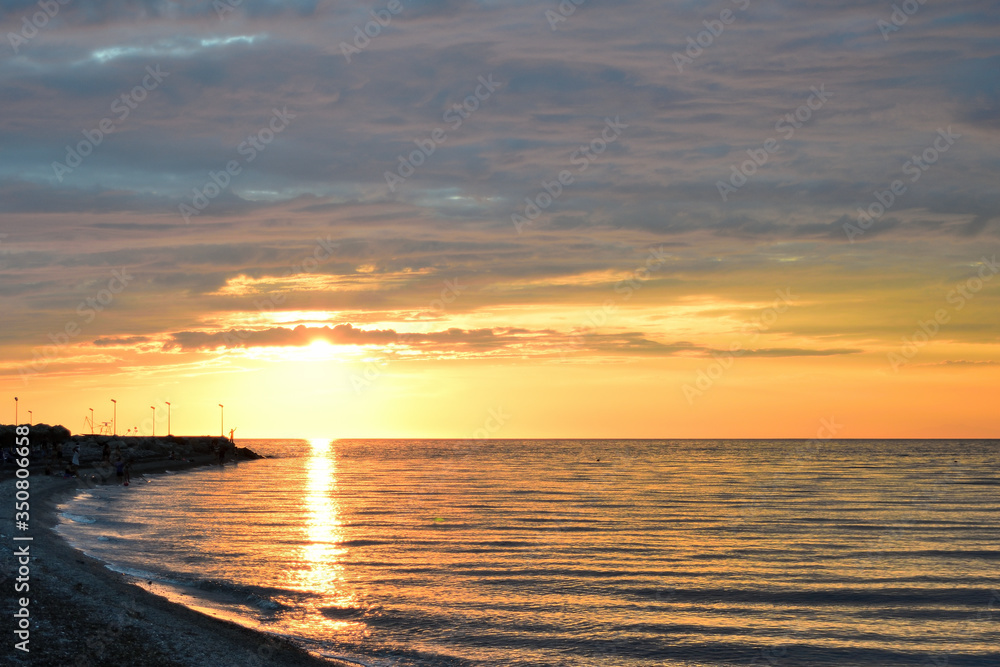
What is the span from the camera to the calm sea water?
21.7 metres

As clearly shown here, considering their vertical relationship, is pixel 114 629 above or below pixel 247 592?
above

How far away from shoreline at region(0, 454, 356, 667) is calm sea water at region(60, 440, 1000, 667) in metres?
1.81

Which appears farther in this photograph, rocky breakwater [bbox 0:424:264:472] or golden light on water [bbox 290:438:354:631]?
rocky breakwater [bbox 0:424:264:472]

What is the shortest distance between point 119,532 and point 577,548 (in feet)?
82.9

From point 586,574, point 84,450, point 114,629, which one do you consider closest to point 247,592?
point 114,629

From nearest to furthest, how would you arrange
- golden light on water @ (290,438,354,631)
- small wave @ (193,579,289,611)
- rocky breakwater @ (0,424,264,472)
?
golden light on water @ (290,438,354,631) < small wave @ (193,579,289,611) < rocky breakwater @ (0,424,264,472)

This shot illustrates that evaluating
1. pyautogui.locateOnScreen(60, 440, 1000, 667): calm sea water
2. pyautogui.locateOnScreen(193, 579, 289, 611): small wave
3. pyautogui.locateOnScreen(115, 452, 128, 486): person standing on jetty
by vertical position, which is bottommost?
pyautogui.locateOnScreen(60, 440, 1000, 667): calm sea water

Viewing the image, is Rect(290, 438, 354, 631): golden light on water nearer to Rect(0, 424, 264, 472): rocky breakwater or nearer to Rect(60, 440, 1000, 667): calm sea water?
Rect(60, 440, 1000, 667): calm sea water

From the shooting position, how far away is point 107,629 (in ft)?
57.7

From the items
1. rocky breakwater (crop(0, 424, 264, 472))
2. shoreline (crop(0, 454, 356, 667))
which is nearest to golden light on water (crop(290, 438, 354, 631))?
shoreline (crop(0, 454, 356, 667))

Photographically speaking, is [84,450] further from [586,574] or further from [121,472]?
[586,574]

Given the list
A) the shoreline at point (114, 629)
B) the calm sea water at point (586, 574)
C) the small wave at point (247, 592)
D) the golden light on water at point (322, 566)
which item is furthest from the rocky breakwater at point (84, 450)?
the shoreline at point (114, 629)

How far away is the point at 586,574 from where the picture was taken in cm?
3116

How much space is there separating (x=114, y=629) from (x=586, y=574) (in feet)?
60.5
